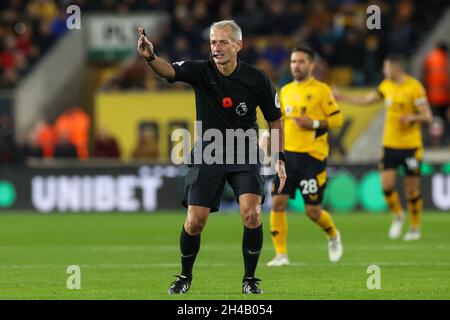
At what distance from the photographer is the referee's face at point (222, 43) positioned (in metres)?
10.7

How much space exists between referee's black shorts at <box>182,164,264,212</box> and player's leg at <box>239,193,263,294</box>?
0.25 feet

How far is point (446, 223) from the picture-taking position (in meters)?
21.7

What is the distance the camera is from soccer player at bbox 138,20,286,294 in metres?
11.0

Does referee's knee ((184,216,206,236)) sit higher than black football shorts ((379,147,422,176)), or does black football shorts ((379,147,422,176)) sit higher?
referee's knee ((184,216,206,236))

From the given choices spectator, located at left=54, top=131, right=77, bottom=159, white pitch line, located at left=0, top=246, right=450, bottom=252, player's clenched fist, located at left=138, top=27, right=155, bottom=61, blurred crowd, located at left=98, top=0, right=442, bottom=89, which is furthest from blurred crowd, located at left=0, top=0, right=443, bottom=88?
player's clenched fist, located at left=138, top=27, right=155, bottom=61

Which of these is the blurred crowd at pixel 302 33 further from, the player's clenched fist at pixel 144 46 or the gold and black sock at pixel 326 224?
the player's clenched fist at pixel 144 46

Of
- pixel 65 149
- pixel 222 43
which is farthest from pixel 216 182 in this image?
pixel 65 149

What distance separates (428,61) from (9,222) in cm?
935

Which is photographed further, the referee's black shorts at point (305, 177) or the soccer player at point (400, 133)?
the soccer player at point (400, 133)

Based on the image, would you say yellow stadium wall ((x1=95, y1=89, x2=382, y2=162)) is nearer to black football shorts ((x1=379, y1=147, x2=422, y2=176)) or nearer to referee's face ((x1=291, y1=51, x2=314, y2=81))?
black football shorts ((x1=379, y1=147, x2=422, y2=176))

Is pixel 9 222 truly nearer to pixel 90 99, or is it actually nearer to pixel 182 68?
pixel 90 99

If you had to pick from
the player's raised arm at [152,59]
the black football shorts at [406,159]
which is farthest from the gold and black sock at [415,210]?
the player's raised arm at [152,59]

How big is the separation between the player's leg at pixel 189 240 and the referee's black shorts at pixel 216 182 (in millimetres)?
75

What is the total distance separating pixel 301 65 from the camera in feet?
48.0
